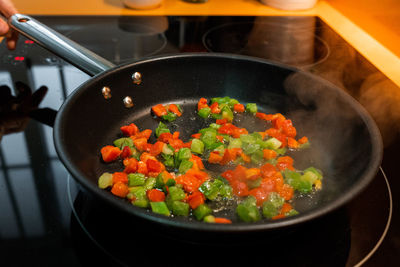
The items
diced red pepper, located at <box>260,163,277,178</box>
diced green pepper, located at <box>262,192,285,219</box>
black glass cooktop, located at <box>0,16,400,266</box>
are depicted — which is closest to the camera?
black glass cooktop, located at <box>0,16,400,266</box>

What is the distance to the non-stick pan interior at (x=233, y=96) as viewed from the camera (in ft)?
3.22

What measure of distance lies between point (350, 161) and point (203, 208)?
1.52 ft

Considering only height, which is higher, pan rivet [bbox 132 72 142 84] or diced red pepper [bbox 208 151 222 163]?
pan rivet [bbox 132 72 142 84]

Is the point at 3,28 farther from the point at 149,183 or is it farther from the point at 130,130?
the point at 149,183

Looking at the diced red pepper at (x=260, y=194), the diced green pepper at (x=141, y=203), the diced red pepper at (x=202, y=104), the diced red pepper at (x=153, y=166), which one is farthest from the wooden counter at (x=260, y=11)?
the diced green pepper at (x=141, y=203)

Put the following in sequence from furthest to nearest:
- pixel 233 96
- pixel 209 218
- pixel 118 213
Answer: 1. pixel 233 96
2. pixel 209 218
3. pixel 118 213

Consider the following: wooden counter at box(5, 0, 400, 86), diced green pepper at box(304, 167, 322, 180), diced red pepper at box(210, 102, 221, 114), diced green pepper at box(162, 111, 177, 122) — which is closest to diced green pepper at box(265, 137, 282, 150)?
diced green pepper at box(304, 167, 322, 180)

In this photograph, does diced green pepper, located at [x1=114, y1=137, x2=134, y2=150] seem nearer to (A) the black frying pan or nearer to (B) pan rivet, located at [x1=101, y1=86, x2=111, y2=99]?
(A) the black frying pan

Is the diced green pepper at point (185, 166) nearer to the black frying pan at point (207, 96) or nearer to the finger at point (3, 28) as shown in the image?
the black frying pan at point (207, 96)

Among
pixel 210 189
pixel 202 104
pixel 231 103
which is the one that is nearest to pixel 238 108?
pixel 231 103

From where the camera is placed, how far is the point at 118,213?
679 mm

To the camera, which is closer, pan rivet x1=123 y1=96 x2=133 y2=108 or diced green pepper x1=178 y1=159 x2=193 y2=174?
diced green pepper x1=178 y1=159 x2=193 y2=174

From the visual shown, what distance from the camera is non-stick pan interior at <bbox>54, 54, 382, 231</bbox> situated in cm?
98

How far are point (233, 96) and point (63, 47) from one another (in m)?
0.63
